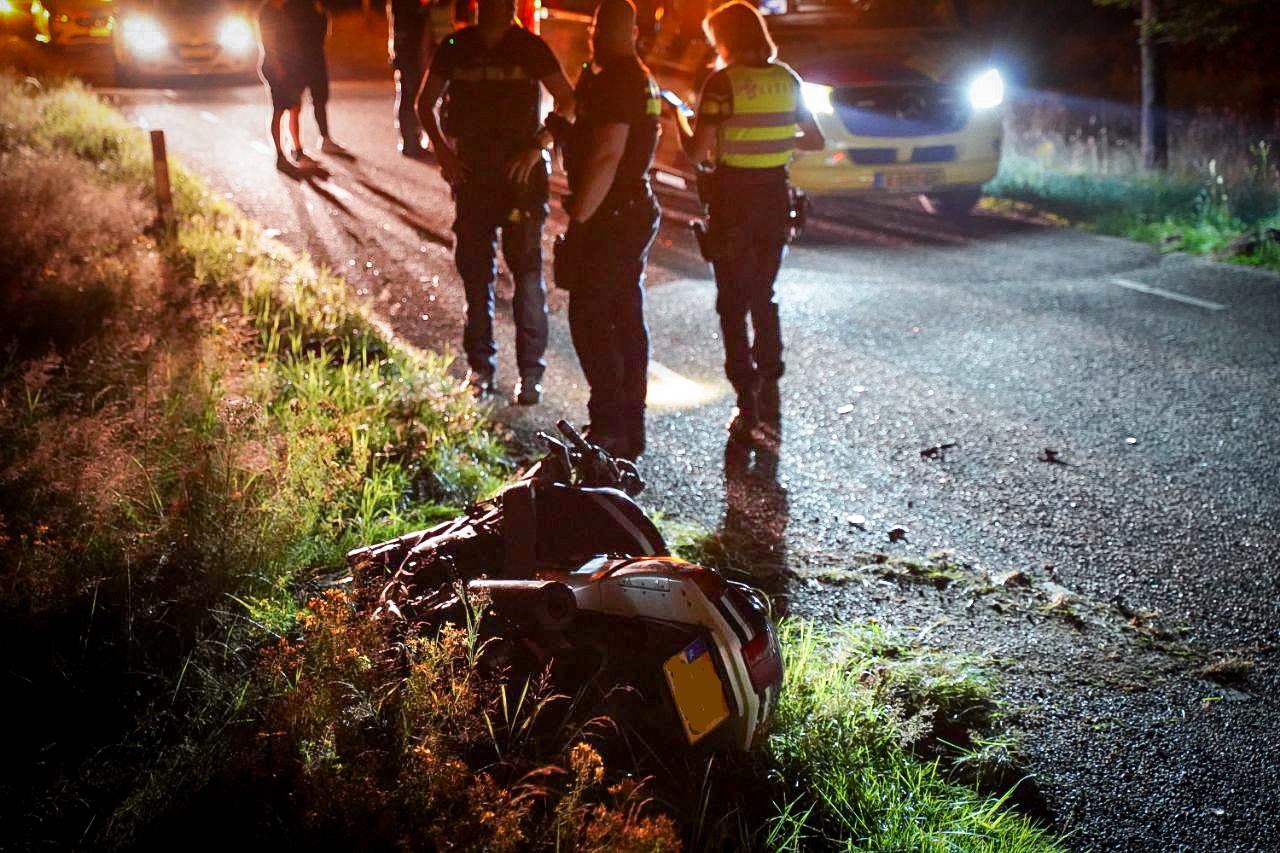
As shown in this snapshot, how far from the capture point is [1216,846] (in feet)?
10.7

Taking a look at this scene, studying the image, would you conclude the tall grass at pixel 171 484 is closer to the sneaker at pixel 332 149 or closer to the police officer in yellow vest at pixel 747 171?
the police officer in yellow vest at pixel 747 171

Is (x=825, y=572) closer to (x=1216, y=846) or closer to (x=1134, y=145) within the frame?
(x=1216, y=846)

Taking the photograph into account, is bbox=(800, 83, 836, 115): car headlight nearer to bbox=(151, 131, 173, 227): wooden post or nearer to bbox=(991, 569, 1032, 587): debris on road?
bbox=(151, 131, 173, 227): wooden post

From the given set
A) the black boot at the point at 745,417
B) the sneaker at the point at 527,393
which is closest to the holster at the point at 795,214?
the black boot at the point at 745,417

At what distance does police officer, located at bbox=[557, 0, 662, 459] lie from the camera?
208 inches

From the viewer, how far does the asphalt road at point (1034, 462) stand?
148 inches

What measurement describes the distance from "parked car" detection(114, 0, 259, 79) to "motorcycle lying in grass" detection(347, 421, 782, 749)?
1975cm

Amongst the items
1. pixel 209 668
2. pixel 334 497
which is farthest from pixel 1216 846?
pixel 334 497

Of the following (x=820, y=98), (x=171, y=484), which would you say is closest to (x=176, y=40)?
(x=820, y=98)

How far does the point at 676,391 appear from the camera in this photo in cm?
699

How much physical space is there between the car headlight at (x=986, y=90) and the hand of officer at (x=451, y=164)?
627 cm

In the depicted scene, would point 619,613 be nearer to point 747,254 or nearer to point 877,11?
point 747,254

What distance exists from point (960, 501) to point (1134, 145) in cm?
994

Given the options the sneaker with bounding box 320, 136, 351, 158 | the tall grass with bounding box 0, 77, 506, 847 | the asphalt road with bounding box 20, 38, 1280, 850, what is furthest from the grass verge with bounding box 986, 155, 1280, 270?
the sneaker with bounding box 320, 136, 351, 158
